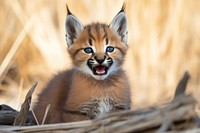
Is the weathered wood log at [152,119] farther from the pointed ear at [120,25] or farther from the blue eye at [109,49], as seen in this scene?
the pointed ear at [120,25]

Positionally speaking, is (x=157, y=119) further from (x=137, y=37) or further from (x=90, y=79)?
(x=137, y=37)

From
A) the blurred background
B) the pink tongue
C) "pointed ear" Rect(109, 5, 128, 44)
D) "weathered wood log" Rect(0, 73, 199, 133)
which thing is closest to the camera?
"weathered wood log" Rect(0, 73, 199, 133)

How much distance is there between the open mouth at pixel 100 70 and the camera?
3539 mm

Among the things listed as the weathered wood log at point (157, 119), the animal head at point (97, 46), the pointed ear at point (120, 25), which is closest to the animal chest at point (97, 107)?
the animal head at point (97, 46)

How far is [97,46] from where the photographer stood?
3562 mm

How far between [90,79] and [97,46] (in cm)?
27

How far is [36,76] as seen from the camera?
26.2 feet

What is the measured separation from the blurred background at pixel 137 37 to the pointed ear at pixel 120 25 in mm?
2585

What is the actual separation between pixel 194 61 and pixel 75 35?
3.73 metres

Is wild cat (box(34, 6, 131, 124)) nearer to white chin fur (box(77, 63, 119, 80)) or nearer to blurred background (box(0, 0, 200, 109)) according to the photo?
white chin fur (box(77, 63, 119, 80))

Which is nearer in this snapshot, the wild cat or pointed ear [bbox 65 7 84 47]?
the wild cat

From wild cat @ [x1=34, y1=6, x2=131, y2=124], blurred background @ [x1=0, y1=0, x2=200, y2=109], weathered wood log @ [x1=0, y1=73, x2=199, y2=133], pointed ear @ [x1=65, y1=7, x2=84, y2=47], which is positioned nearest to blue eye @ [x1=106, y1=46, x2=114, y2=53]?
wild cat @ [x1=34, y1=6, x2=131, y2=124]

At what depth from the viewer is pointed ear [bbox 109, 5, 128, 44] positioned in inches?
149

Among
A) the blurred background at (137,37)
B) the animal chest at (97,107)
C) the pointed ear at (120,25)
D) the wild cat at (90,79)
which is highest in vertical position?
the blurred background at (137,37)
